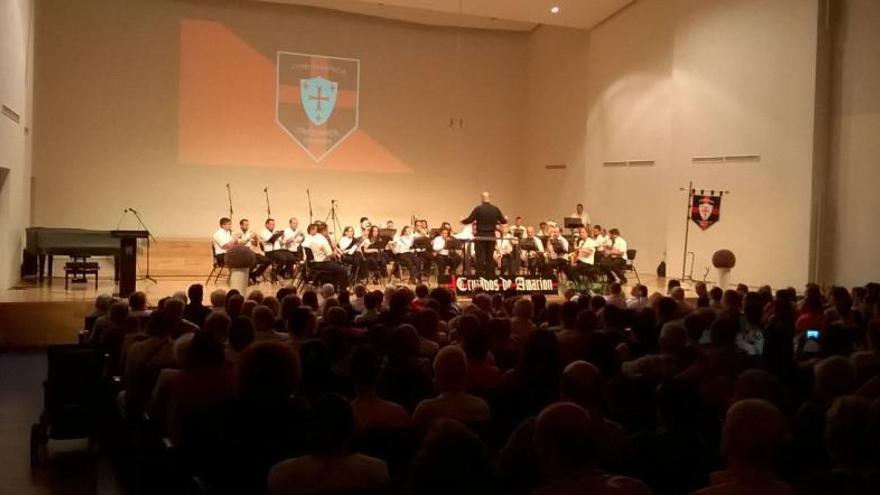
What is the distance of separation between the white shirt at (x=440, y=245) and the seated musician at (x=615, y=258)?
290cm

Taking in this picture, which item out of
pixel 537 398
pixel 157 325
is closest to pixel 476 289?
pixel 157 325

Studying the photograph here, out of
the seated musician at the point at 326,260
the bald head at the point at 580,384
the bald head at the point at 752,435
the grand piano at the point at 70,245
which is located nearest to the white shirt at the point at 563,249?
the seated musician at the point at 326,260

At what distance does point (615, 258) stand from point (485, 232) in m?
2.69

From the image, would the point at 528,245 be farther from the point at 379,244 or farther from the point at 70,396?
the point at 70,396

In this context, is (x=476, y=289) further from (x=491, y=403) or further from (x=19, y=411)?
(x=491, y=403)

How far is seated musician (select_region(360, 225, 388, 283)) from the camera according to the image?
14.3 m

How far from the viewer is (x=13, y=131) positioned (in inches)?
481

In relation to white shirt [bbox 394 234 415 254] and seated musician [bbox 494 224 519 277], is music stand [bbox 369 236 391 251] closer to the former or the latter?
white shirt [bbox 394 234 415 254]

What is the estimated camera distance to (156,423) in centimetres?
416

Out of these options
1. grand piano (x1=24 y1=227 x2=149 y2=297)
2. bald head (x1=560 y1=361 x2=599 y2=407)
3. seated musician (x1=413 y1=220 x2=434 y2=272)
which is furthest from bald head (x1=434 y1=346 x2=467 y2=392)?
A: seated musician (x1=413 y1=220 x2=434 y2=272)

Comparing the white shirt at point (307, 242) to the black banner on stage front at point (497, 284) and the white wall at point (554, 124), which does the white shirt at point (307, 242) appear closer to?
the black banner on stage front at point (497, 284)

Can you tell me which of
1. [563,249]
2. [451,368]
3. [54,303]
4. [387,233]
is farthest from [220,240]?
[451,368]

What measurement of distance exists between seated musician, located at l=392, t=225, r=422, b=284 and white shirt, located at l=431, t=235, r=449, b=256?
1.29 ft

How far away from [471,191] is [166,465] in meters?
17.0
